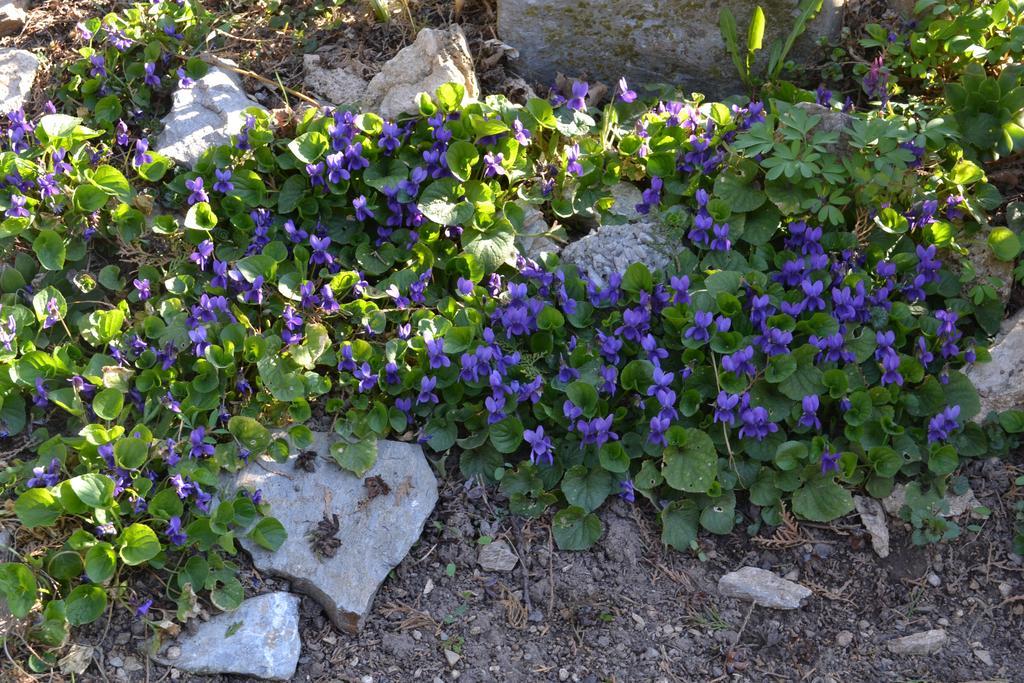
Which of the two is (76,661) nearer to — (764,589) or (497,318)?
(497,318)

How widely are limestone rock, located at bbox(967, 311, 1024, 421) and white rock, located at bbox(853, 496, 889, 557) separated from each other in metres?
0.53

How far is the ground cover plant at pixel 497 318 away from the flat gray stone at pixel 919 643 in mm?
362

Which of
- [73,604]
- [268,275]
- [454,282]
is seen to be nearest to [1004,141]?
[454,282]

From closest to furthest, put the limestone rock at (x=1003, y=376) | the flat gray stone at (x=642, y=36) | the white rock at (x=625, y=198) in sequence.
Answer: the limestone rock at (x=1003, y=376), the white rock at (x=625, y=198), the flat gray stone at (x=642, y=36)

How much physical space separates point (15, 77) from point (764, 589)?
3.74m

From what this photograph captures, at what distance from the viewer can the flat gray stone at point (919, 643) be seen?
3.02m

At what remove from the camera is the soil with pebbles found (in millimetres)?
2998

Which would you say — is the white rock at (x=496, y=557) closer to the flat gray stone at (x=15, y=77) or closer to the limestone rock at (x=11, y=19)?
the flat gray stone at (x=15, y=77)

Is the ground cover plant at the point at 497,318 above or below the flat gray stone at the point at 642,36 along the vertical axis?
below

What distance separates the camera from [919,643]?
9.91ft

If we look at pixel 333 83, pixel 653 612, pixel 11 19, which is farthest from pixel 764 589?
pixel 11 19

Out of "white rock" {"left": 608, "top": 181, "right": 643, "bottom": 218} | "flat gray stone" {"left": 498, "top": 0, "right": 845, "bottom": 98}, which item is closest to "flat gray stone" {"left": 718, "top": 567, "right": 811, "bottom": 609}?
"white rock" {"left": 608, "top": 181, "right": 643, "bottom": 218}

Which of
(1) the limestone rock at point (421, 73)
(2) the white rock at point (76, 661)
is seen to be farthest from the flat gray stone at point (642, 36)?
(2) the white rock at point (76, 661)

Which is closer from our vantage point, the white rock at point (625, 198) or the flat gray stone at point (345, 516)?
the flat gray stone at point (345, 516)
